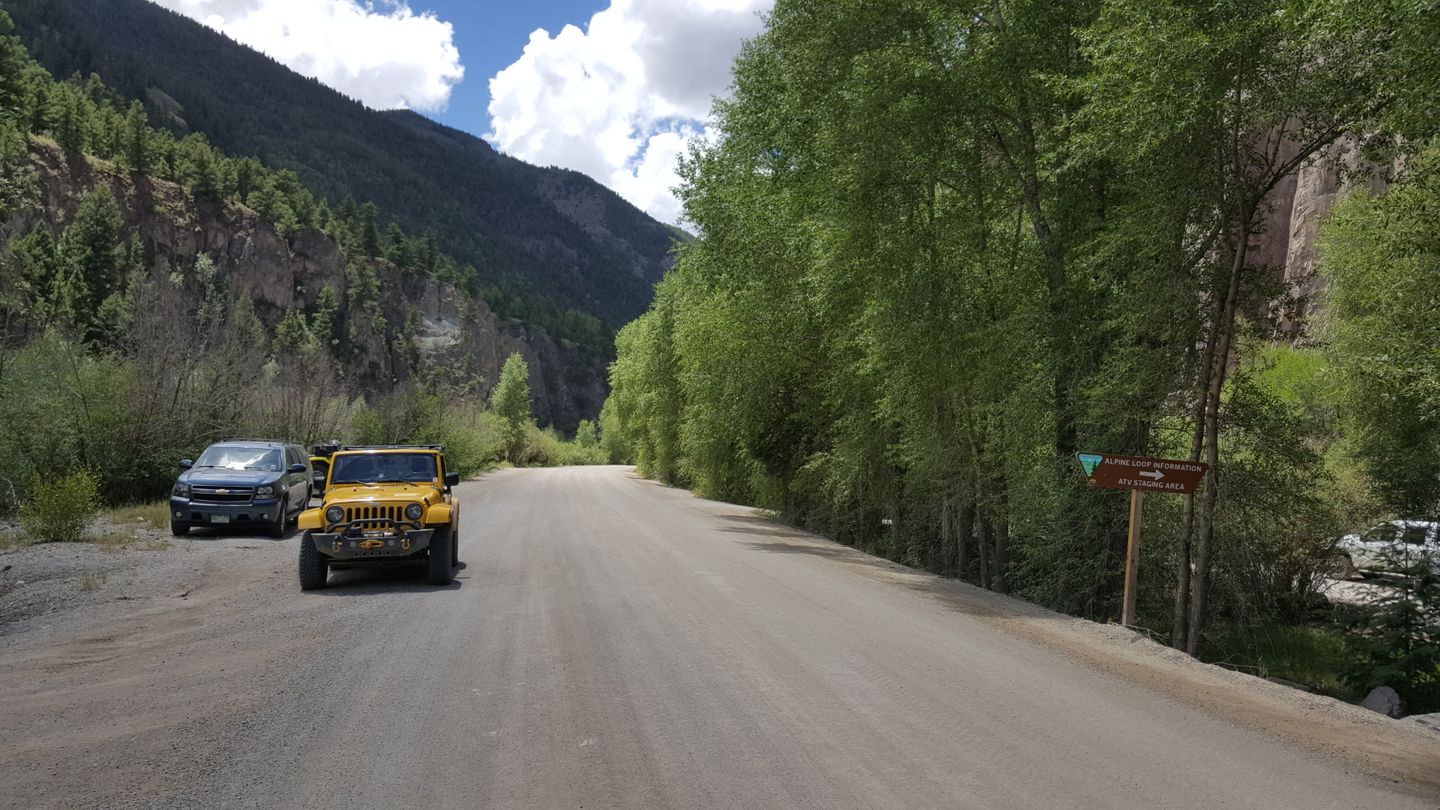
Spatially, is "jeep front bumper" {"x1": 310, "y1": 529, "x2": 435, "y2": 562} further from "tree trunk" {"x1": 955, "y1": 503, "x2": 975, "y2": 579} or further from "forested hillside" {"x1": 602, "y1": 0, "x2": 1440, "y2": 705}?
"tree trunk" {"x1": 955, "y1": 503, "x2": 975, "y2": 579}

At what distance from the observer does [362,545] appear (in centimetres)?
1126

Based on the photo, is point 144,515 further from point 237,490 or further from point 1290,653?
point 1290,653

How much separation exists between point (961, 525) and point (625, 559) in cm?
741

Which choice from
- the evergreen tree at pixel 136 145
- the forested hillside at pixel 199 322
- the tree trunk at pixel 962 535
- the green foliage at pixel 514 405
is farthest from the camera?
the evergreen tree at pixel 136 145

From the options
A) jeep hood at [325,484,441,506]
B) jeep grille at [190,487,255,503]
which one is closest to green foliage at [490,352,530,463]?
jeep grille at [190,487,255,503]

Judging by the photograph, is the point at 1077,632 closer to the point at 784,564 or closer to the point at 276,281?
the point at 784,564

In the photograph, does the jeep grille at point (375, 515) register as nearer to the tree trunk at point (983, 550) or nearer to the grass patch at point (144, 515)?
the grass patch at point (144, 515)

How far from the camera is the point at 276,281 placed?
112 meters

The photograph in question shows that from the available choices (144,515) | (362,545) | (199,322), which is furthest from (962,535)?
(199,322)

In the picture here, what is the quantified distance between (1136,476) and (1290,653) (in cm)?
670

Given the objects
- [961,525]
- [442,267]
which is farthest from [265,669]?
[442,267]

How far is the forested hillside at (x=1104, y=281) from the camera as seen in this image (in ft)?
31.9

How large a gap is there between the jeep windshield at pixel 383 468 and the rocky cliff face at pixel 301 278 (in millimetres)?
32819

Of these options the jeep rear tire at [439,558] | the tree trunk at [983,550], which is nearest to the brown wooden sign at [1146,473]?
the tree trunk at [983,550]
